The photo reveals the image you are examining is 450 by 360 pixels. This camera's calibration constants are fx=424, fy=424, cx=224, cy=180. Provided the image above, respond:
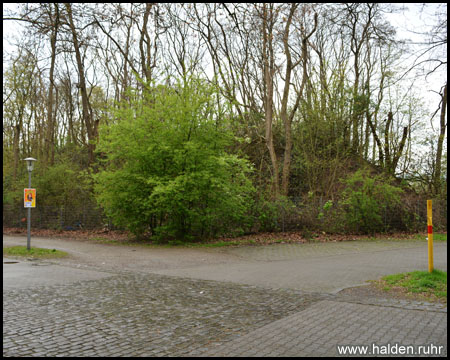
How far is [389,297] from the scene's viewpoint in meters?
7.73

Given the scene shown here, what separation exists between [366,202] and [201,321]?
53.7 ft

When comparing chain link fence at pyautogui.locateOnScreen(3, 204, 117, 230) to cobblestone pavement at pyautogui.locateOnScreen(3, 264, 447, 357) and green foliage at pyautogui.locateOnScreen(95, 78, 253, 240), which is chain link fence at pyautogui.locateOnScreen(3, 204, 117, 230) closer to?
green foliage at pyautogui.locateOnScreen(95, 78, 253, 240)

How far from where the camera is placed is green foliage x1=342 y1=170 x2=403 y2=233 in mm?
20812

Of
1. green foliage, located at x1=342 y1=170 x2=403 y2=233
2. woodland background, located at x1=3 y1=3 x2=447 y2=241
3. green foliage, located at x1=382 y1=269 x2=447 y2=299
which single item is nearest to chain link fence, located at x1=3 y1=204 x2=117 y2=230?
woodland background, located at x1=3 y1=3 x2=447 y2=241

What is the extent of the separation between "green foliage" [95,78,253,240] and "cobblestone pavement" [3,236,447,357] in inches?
319

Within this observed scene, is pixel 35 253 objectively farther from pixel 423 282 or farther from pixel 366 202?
pixel 366 202

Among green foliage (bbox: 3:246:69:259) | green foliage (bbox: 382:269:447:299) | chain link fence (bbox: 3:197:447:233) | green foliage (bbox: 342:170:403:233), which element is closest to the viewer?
green foliage (bbox: 382:269:447:299)

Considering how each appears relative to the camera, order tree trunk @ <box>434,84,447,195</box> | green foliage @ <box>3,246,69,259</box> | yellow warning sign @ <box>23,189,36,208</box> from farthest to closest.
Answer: tree trunk @ <box>434,84,447,195</box>
yellow warning sign @ <box>23,189,36,208</box>
green foliage @ <box>3,246,69,259</box>

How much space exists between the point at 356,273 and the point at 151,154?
961 cm

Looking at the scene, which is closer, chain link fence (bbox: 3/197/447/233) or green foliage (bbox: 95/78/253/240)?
green foliage (bbox: 95/78/253/240)

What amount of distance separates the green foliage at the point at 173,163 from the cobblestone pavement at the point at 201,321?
319 inches

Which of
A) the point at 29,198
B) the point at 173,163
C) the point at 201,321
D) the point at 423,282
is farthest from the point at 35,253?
the point at 423,282

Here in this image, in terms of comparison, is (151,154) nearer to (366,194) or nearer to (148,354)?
(366,194)

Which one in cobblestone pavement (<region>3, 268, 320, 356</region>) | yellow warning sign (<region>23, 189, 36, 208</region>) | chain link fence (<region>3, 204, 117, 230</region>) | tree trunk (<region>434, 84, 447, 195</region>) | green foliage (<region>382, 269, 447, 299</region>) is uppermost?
tree trunk (<region>434, 84, 447, 195</region>)
